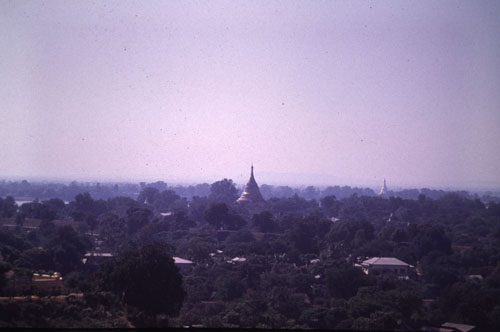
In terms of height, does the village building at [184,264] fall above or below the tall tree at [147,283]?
below

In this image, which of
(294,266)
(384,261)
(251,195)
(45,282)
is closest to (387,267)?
(384,261)

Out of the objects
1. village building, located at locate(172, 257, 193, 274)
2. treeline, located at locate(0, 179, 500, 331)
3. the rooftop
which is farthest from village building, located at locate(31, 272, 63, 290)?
the rooftop

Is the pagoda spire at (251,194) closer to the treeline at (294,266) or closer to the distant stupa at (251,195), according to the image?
the distant stupa at (251,195)

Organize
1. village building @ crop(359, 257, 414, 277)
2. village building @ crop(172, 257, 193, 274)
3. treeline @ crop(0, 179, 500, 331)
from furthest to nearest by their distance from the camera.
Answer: village building @ crop(172, 257, 193, 274)
village building @ crop(359, 257, 414, 277)
treeline @ crop(0, 179, 500, 331)

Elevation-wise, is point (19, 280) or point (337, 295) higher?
point (19, 280)

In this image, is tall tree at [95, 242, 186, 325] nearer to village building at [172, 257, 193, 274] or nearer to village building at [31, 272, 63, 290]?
village building at [31, 272, 63, 290]

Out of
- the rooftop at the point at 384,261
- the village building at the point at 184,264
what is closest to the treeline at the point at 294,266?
the village building at the point at 184,264

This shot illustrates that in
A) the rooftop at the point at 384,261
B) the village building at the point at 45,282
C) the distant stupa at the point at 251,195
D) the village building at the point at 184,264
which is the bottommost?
the village building at the point at 184,264

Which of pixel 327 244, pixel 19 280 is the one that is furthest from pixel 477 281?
pixel 19 280

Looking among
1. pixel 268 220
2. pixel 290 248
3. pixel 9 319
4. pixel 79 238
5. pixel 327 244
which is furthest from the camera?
pixel 268 220

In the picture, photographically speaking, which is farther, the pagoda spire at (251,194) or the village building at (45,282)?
the pagoda spire at (251,194)

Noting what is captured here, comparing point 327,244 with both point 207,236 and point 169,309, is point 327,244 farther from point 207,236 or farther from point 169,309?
point 169,309
